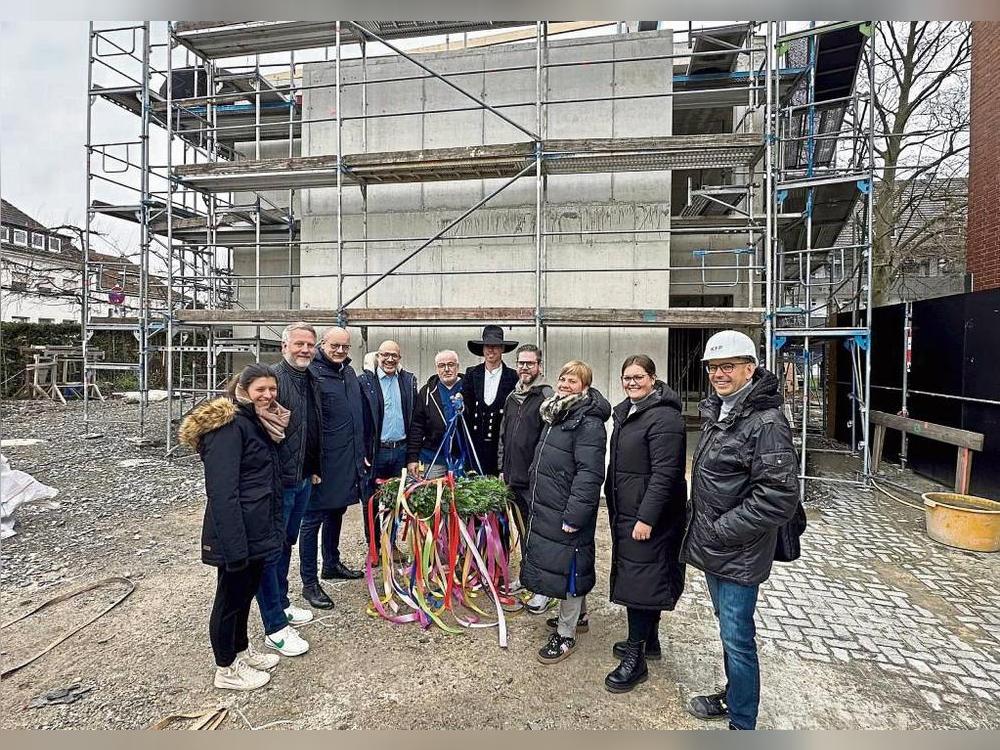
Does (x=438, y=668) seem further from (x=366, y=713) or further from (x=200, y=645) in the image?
(x=200, y=645)

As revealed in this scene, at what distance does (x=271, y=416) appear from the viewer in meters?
2.88

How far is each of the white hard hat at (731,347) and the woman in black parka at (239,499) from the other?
7.33ft

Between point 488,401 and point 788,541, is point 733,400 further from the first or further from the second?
point 488,401

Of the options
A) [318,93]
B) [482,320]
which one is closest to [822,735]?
[482,320]

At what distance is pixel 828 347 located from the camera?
1186cm

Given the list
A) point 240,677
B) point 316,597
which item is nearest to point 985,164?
point 316,597

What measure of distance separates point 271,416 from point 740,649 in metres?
2.55

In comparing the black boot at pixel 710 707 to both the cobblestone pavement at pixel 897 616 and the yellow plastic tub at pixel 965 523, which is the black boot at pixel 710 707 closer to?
the cobblestone pavement at pixel 897 616

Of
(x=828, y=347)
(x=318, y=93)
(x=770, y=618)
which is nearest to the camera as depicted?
(x=770, y=618)

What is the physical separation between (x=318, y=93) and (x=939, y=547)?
10060mm

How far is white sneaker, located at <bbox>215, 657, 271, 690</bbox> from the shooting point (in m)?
2.93

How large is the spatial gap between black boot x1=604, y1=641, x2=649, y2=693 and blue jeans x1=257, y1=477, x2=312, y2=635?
1.95m

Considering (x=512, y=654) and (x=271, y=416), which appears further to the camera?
(x=512, y=654)

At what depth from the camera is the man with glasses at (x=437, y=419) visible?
14.2 ft
